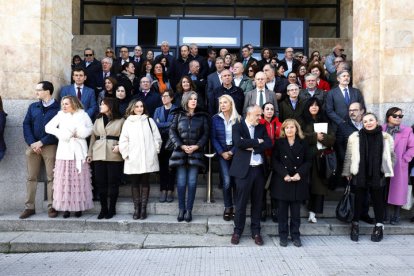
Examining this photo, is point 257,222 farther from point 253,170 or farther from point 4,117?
point 4,117

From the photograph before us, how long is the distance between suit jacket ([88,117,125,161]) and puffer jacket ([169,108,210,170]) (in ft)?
3.02

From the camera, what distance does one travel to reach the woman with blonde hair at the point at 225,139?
6.67 m

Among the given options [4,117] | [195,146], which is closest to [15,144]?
[4,117]

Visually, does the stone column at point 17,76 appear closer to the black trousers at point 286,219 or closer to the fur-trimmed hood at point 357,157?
the black trousers at point 286,219

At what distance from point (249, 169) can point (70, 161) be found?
2.88m

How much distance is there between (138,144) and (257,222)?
7.33ft

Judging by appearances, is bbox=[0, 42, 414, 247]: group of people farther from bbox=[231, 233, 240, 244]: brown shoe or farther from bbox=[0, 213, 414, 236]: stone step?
bbox=[0, 213, 414, 236]: stone step

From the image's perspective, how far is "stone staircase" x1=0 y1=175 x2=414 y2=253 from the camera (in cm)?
614

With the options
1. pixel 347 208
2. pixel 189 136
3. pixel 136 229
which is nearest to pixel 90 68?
pixel 189 136

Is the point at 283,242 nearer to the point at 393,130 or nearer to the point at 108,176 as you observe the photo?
the point at 393,130

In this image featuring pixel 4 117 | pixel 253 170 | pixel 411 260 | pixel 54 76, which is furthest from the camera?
pixel 54 76

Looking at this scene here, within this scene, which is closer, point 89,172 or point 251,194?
point 251,194

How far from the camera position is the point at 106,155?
6828 millimetres

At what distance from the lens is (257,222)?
621 centimetres
